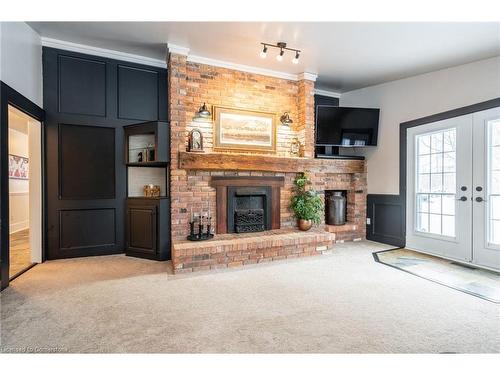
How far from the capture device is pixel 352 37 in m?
3.39

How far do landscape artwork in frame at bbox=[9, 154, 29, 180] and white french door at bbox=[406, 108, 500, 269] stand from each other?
8171 millimetres

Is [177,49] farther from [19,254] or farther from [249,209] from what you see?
[19,254]

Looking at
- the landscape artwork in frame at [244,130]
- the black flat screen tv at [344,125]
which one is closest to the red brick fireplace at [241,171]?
the landscape artwork in frame at [244,130]

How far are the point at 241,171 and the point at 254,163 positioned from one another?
27 centimetres

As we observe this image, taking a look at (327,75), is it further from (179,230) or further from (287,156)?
(179,230)

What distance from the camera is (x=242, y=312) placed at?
2244mm

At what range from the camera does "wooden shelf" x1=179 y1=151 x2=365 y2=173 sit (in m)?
3.76

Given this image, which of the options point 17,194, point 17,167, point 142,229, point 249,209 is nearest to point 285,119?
point 249,209

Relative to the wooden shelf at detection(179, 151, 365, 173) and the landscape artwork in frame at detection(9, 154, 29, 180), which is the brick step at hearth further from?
the landscape artwork in frame at detection(9, 154, 29, 180)

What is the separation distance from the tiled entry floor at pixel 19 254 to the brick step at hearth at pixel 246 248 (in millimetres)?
1903

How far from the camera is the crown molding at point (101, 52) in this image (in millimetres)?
3609

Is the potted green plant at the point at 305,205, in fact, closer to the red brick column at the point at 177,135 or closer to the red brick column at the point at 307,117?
the red brick column at the point at 307,117
